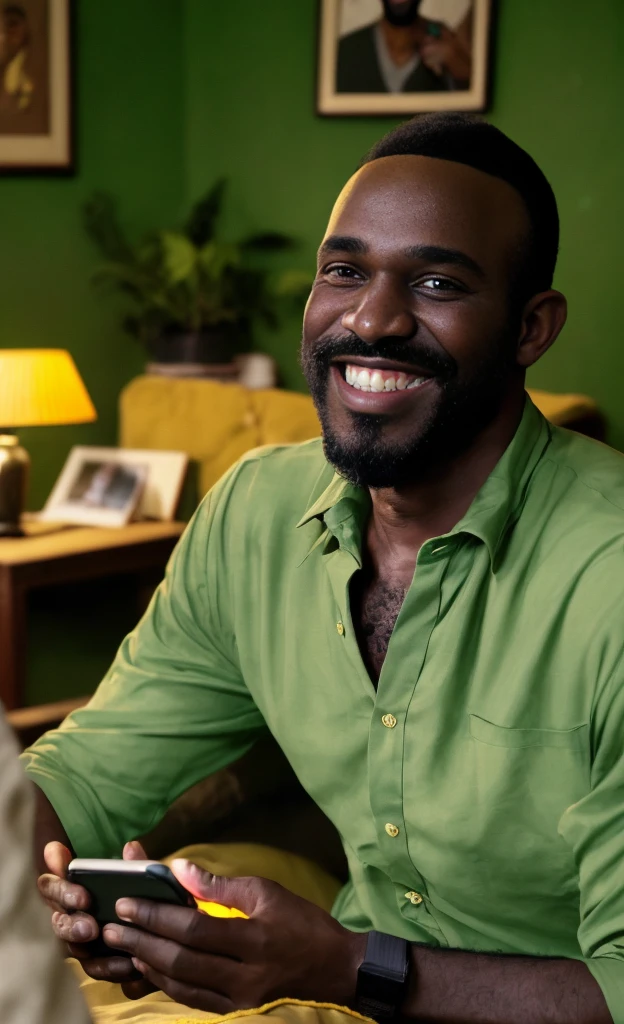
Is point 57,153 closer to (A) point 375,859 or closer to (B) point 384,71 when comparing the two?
(B) point 384,71

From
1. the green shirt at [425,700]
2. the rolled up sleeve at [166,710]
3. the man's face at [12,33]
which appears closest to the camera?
the green shirt at [425,700]

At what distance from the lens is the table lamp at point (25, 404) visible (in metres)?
3.51

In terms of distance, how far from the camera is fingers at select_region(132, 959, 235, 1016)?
1.25m

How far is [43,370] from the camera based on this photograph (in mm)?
3580

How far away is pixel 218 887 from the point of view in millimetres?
1239

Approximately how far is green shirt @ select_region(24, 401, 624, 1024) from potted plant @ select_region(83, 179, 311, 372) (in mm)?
2484

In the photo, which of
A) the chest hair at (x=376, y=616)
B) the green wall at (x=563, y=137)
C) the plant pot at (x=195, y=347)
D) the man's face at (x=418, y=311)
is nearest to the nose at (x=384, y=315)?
the man's face at (x=418, y=311)

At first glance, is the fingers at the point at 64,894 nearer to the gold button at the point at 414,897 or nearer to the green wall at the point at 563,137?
the gold button at the point at 414,897

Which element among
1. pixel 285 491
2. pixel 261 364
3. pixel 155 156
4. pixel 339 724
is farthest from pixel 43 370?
pixel 339 724

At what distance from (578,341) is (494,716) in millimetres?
2416

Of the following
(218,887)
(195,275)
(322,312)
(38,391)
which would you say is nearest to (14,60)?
(195,275)

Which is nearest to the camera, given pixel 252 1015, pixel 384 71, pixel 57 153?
pixel 252 1015

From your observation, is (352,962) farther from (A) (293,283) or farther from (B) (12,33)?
(B) (12,33)

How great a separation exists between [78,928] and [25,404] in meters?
2.37
